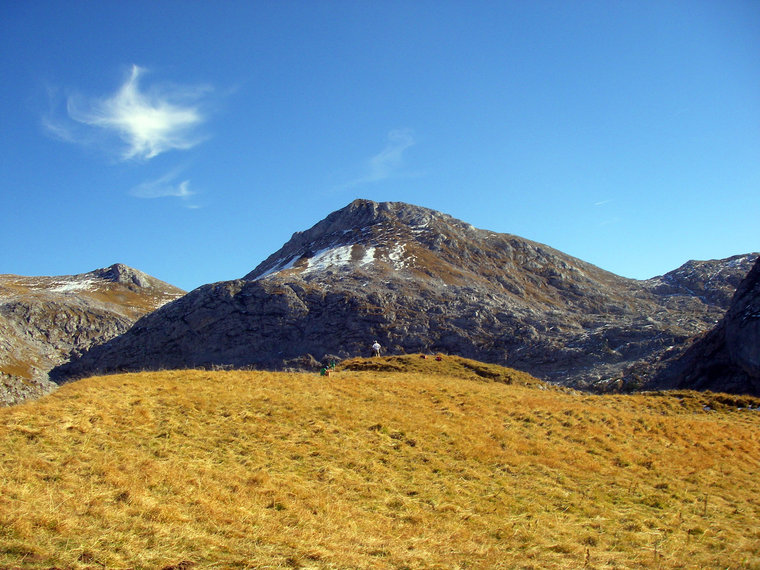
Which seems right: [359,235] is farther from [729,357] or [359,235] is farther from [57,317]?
[57,317]

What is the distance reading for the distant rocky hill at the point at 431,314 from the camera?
70938 mm

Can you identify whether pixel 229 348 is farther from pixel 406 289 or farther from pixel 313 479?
pixel 313 479

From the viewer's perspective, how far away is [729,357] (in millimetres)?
49469

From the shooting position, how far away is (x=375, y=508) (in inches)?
522

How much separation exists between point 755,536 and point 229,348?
70.9 m

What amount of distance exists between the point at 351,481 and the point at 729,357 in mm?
50001

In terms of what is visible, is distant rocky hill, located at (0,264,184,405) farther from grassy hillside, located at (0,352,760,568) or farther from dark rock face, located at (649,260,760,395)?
dark rock face, located at (649,260,760,395)

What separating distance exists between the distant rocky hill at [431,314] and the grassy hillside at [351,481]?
41607 millimetres

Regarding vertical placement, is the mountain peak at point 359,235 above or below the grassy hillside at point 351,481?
above

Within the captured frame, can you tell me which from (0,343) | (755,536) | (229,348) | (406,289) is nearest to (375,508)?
(755,536)

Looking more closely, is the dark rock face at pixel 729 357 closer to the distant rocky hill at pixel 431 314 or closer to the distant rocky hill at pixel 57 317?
the distant rocky hill at pixel 431 314

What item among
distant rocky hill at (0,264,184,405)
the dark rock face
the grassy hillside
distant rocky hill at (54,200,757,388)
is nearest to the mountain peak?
distant rocky hill at (54,200,757,388)

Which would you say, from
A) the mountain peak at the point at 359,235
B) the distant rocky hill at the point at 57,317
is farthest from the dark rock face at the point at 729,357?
the distant rocky hill at the point at 57,317

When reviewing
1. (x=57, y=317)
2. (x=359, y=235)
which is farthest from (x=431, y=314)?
(x=57, y=317)
